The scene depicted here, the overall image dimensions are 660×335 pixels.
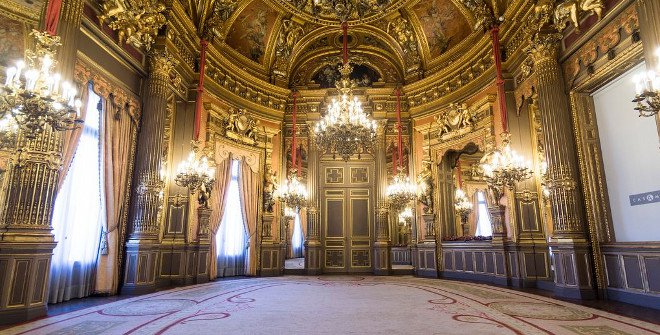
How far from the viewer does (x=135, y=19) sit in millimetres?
7605

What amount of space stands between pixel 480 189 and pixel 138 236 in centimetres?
1361

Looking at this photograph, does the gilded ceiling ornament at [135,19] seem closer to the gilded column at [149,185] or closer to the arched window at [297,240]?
the gilded column at [149,185]

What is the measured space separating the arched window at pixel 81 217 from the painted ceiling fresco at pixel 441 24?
10270 mm

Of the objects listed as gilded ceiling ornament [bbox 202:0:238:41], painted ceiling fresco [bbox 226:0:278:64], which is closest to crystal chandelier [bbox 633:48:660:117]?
gilded ceiling ornament [bbox 202:0:238:41]

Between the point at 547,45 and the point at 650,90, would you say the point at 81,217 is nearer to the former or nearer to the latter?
the point at 650,90

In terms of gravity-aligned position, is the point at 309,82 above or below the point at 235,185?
above

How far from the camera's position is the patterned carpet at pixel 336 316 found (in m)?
4.32

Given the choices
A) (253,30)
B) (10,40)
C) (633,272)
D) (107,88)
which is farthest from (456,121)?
(10,40)

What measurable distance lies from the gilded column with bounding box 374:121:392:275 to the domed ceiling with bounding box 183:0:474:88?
297 cm

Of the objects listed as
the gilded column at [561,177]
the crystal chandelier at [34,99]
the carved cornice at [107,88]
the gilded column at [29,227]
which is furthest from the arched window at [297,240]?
the crystal chandelier at [34,99]

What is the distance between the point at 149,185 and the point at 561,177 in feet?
28.6

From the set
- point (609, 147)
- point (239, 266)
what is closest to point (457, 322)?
point (609, 147)

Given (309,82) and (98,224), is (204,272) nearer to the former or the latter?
(98,224)

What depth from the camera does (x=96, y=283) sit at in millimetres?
6945
